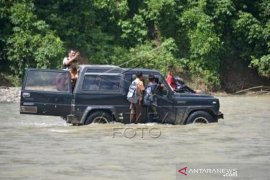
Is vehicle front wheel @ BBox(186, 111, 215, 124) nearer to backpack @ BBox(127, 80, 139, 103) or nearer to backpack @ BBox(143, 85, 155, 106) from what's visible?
backpack @ BBox(143, 85, 155, 106)

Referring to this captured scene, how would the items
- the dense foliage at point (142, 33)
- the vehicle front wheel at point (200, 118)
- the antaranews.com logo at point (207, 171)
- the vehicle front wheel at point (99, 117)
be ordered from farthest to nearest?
the dense foliage at point (142, 33), the vehicle front wheel at point (200, 118), the vehicle front wheel at point (99, 117), the antaranews.com logo at point (207, 171)

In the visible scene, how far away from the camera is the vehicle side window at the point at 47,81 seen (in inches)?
682

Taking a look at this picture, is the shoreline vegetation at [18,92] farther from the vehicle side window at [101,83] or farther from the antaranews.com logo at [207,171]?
the antaranews.com logo at [207,171]

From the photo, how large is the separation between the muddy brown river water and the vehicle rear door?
2.00ft

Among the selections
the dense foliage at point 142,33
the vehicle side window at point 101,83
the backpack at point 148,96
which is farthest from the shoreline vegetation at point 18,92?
the backpack at point 148,96

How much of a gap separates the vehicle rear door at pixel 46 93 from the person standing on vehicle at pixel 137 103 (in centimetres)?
161

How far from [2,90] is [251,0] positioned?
50.8 feet

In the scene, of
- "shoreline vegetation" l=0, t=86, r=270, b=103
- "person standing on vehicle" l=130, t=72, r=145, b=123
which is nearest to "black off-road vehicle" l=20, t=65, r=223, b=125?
"person standing on vehicle" l=130, t=72, r=145, b=123

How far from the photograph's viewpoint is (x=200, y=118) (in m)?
17.9

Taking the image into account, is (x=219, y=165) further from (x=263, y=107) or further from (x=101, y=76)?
(x=263, y=107)

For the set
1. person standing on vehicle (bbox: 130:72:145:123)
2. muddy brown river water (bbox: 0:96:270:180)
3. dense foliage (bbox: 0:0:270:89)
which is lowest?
muddy brown river water (bbox: 0:96:270:180)

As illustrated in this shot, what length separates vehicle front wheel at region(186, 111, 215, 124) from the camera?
17.8 metres

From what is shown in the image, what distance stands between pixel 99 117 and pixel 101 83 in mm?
884

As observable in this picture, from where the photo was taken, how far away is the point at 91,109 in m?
17.2
